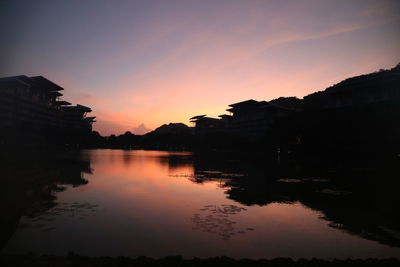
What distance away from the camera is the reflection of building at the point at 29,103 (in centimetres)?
6588

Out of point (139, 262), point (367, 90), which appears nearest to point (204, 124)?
point (367, 90)

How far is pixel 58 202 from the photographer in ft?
38.8

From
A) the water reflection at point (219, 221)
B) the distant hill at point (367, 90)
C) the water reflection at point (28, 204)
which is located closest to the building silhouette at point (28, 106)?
the water reflection at point (28, 204)

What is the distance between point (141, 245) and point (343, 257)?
5734 mm

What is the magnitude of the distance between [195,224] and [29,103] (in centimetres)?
8648

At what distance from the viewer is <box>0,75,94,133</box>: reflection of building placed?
6588 cm

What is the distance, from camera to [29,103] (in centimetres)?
7656

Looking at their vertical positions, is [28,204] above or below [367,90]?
below

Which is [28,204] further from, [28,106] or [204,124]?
[204,124]

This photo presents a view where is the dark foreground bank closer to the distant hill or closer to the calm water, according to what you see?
the calm water

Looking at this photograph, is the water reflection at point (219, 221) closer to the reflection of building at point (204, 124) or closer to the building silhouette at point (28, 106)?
the building silhouette at point (28, 106)

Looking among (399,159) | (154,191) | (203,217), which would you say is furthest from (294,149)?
(203,217)

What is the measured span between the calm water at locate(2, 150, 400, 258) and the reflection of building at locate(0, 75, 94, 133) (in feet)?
203

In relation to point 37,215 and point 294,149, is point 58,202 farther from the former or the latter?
point 294,149
